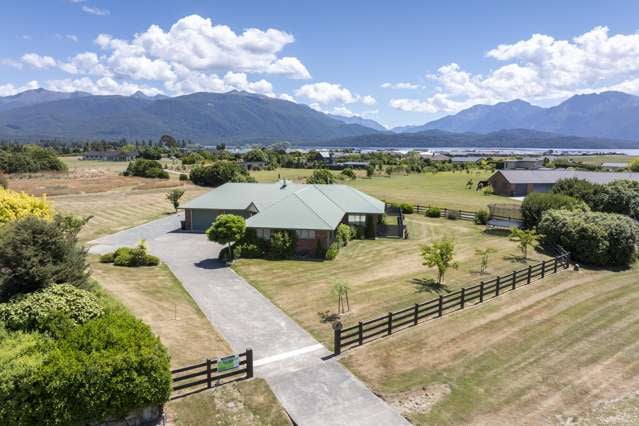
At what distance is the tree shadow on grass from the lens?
81.2 feet

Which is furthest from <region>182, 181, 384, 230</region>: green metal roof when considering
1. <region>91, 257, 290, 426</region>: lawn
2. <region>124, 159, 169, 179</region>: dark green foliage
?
<region>124, 159, 169, 179</region>: dark green foliage

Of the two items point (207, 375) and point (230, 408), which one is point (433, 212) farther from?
point (230, 408)

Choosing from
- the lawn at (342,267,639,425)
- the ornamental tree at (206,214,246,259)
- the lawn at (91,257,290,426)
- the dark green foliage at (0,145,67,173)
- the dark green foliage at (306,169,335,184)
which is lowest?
the lawn at (342,267,639,425)

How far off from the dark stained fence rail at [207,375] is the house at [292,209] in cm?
1765

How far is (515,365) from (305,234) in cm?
1933

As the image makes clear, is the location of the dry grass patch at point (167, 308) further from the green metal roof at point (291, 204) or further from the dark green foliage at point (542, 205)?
the dark green foliage at point (542, 205)

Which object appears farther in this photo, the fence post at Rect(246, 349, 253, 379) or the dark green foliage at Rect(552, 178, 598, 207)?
the dark green foliage at Rect(552, 178, 598, 207)

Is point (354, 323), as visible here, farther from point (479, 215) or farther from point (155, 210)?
point (155, 210)

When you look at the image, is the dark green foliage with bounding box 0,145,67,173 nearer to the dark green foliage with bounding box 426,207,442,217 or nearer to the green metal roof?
the green metal roof

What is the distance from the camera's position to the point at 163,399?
1232 centimetres

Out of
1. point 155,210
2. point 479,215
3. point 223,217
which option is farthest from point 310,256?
point 155,210

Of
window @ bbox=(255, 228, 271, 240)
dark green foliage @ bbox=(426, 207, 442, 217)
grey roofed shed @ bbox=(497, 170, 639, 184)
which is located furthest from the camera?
grey roofed shed @ bbox=(497, 170, 639, 184)

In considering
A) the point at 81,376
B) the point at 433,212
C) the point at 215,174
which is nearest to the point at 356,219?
the point at 433,212

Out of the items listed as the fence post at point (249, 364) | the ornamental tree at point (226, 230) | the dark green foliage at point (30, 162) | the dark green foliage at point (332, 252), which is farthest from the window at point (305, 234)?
the dark green foliage at point (30, 162)
